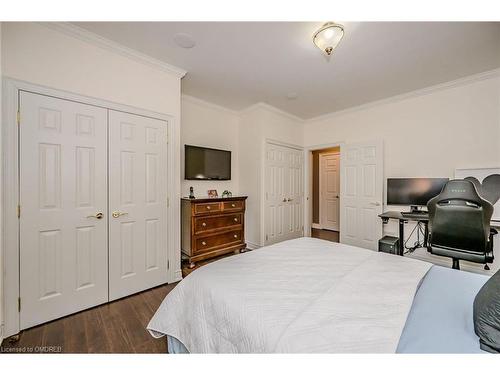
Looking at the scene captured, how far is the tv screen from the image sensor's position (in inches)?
130

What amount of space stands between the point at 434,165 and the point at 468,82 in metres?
1.13

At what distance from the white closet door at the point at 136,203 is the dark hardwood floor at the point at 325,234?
3741 millimetres

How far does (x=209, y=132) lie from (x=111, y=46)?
1.81m

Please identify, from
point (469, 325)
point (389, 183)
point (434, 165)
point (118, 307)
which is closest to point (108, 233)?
point (118, 307)

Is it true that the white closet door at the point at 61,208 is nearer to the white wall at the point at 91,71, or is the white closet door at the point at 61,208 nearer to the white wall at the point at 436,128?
the white wall at the point at 91,71

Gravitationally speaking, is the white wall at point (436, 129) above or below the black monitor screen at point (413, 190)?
above

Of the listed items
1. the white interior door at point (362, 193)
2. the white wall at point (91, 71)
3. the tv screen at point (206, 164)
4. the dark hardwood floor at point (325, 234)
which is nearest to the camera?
the white wall at point (91, 71)

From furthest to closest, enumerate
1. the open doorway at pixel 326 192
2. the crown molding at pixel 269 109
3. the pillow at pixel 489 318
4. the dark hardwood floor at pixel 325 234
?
the open doorway at pixel 326 192 < the dark hardwood floor at pixel 325 234 < the crown molding at pixel 269 109 < the pillow at pixel 489 318

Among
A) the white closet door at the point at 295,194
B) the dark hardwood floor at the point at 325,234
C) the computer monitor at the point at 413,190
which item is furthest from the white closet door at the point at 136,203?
the dark hardwood floor at the point at 325,234

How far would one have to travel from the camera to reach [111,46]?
209 cm

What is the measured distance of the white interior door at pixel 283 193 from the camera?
151 inches

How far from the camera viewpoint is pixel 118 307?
2.06m

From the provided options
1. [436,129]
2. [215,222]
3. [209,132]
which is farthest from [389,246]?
[209,132]

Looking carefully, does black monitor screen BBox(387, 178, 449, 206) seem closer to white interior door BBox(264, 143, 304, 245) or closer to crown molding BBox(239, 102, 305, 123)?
white interior door BBox(264, 143, 304, 245)
